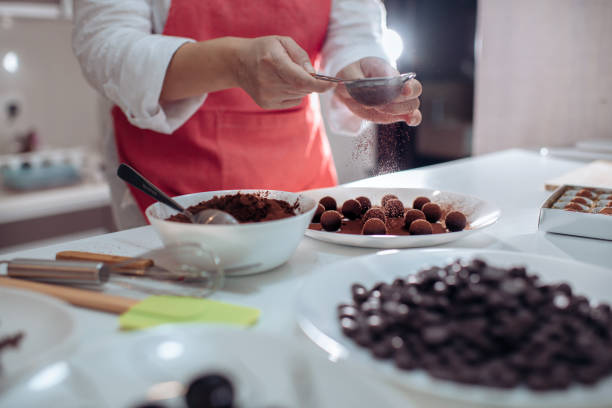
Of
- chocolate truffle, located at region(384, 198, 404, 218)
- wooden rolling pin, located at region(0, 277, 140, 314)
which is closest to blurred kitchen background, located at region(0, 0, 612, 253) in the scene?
chocolate truffle, located at region(384, 198, 404, 218)

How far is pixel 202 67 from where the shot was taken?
89 cm

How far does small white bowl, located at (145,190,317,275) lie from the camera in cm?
58

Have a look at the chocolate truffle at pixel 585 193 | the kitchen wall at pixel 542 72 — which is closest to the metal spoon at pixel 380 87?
the chocolate truffle at pixel 585 193

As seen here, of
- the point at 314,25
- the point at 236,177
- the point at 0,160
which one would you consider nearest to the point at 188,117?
the point at 236,177

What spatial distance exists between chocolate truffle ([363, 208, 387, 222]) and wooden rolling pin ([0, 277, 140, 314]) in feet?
1.27

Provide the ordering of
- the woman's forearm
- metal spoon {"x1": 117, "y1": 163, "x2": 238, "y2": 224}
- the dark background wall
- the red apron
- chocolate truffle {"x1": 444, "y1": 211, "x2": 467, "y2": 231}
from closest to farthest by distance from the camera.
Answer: metal spoon {"x1": 117, "y1": 163, "x2": 238, "y2": 224}
chocolate truffle {"x1": 444, "y1": 211, "x2": 467, "y2": 231}
the woman's forearm
the red apron
the dark background wall

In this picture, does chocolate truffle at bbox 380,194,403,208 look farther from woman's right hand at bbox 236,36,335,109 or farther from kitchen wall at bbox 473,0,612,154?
kitchen wall at bbox 473,0,612,154

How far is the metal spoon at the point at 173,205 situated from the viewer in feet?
2.11

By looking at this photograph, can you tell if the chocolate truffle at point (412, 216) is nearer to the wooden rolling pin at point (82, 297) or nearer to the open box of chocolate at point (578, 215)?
the open box of chocolate at point (578, 215)

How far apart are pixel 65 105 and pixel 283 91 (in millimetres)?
2044

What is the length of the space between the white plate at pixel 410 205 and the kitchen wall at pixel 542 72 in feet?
5.40

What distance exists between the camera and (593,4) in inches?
82.2

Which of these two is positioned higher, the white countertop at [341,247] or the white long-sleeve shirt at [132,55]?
the white long-sleeve shirt at [132,55]

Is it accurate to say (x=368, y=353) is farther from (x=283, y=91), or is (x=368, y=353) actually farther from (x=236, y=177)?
(x=236, y=177)
